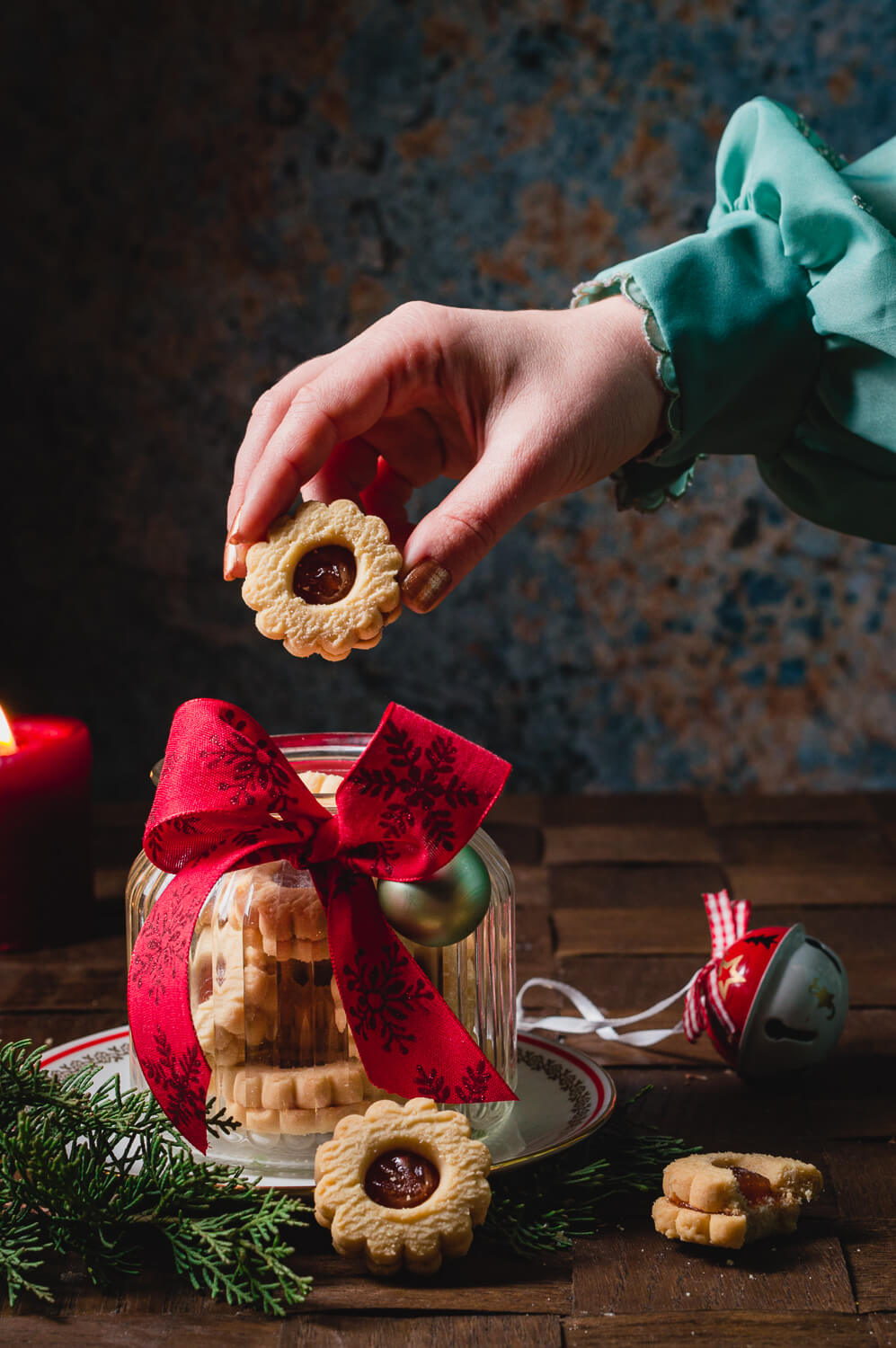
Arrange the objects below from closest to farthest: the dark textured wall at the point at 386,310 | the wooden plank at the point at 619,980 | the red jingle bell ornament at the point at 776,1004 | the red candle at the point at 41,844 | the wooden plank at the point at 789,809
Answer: the red jingle bell ornament at the point at 776,1004 < the wooden plank at the point at 619,980 < the red candle at the point at 41,844 < the wooden plank at the point at 789,809 < the dark textured wall at the point at 386,310

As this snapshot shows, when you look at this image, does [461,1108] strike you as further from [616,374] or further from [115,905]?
[115,905]

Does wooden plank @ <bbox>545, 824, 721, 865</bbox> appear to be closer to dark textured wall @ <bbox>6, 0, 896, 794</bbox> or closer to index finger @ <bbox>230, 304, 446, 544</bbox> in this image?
dark textured wall @ <bbox>6, 0, 896, 794</bbox>

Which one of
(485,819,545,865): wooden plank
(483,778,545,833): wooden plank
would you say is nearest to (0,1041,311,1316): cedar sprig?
(485,819,545,865): wooden plank

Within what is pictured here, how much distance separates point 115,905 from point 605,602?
0.68m

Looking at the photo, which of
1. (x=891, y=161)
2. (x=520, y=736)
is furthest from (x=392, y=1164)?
(x=520, y=736)

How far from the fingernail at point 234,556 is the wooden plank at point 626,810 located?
2.25 ft

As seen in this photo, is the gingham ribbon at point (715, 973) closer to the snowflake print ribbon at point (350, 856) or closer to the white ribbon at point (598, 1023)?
the white ribbon at point (598, 1023)

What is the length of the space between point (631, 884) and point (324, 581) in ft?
1.80

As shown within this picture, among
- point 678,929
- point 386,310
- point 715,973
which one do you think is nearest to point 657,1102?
point 715,973

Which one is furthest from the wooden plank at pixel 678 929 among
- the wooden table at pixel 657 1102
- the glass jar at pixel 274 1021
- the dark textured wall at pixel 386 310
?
the dark textured wall at pixel 386 310

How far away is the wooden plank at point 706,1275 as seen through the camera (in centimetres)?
51

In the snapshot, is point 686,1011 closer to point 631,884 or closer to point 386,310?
point 631,884

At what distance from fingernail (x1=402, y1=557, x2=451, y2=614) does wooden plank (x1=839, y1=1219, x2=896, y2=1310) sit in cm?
32

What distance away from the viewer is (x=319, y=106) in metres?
1.43
